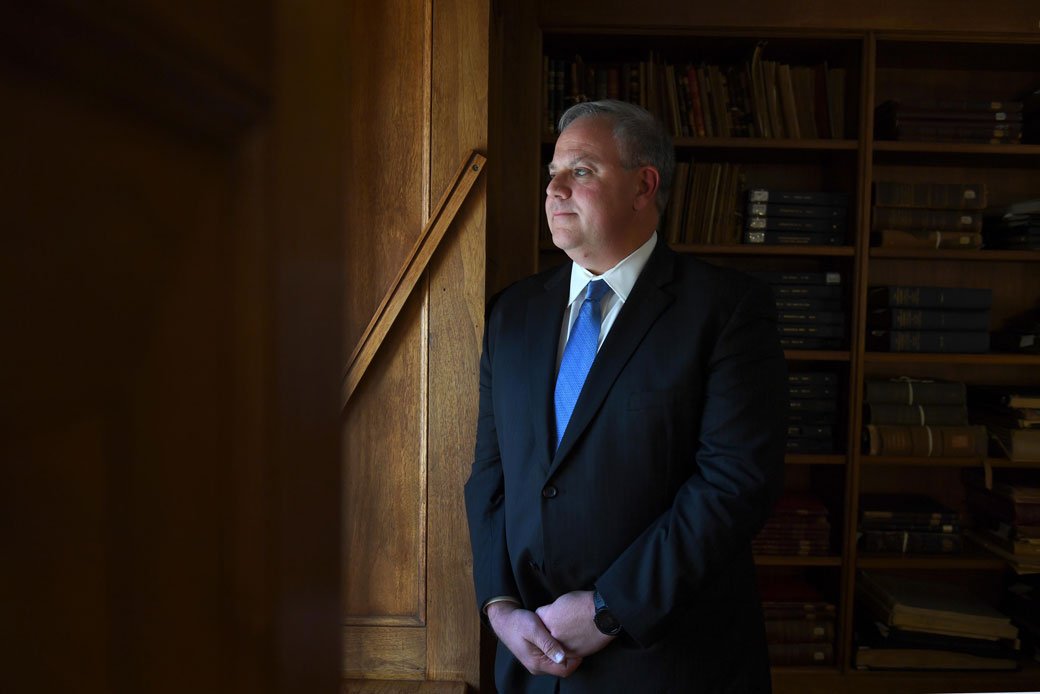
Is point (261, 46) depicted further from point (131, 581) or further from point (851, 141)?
point (851, 141)

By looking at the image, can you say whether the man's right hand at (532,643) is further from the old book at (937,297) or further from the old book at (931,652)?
the old book at (937,297)

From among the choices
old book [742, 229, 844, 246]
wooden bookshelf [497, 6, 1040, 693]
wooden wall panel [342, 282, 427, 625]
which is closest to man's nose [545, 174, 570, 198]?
wooden wall panel [342, 282, 427, 625]

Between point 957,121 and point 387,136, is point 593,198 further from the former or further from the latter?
point 957,121

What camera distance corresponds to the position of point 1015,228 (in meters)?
2.90

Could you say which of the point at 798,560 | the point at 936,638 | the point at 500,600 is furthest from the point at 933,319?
the point at 500,600

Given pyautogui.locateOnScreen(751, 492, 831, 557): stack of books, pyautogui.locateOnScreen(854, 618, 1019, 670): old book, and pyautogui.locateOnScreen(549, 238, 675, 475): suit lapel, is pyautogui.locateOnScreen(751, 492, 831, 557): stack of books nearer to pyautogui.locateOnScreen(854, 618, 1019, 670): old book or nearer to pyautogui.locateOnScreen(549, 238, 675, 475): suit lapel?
pyautogui.locateOnScreen(854, 618, 1019, 670): old book

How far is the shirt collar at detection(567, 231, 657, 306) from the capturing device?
1508mm

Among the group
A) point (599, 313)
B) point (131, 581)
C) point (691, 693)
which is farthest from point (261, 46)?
point (691, 693)

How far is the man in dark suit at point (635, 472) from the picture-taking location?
4.43ft

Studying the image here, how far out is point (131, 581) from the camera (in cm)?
20

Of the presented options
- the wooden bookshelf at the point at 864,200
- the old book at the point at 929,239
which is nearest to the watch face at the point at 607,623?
the wooden bookshelf at the point at 864,200

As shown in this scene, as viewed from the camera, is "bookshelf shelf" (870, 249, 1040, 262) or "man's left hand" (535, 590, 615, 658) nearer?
"man's left hand" (535, 590, 615, 658)

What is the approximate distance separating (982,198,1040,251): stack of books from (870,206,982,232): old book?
132 mm

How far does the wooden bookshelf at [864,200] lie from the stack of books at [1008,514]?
62 mm
